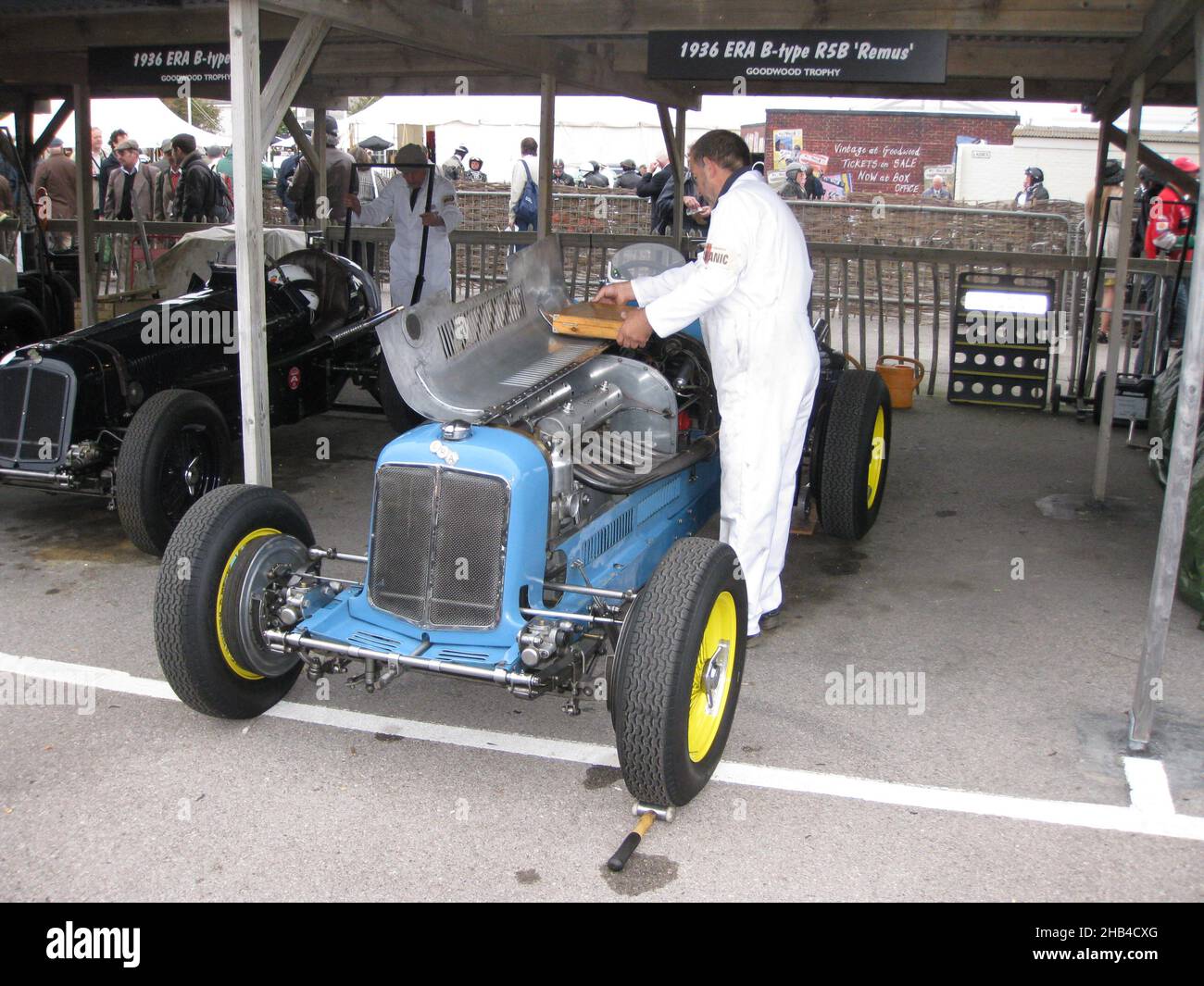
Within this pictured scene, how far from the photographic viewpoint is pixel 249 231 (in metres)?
5.12

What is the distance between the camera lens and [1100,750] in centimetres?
399

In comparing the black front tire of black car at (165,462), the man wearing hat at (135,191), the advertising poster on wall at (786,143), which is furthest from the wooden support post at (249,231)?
the advertising poster on wall at (786,143)

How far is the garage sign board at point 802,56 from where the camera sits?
6539 millimetres

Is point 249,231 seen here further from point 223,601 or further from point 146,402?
point 223,601

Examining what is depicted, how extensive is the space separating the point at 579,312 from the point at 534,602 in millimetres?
1598

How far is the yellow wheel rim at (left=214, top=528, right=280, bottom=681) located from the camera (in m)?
3.78

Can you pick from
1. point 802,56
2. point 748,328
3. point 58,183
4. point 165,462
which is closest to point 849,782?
point 748,328

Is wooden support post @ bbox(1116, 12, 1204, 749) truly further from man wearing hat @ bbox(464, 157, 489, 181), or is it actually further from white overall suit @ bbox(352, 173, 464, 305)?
man wearing hat @ bbox(464, 157, 489, 181)

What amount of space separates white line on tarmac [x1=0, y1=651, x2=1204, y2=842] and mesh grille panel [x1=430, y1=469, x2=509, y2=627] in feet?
1.90

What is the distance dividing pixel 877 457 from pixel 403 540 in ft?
11.6

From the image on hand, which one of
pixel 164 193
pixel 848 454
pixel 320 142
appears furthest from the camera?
pixel 164 193

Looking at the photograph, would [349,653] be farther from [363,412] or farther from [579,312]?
[363,412]

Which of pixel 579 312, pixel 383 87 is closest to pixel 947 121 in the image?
pixel 383 87

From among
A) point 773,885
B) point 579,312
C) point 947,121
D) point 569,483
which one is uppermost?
point 947,121
